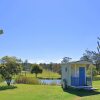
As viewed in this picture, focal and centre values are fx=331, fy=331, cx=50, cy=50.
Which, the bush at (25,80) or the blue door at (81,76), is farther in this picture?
the bush at (25,80)

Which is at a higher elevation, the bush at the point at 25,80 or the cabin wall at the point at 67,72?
the cabin wall at the point at 67,72

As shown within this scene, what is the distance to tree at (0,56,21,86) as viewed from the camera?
3828cm

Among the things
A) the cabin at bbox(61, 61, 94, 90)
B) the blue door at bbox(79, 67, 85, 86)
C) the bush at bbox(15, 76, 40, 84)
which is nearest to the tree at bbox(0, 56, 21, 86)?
the bush at bbox(15, 76, 40, 84)

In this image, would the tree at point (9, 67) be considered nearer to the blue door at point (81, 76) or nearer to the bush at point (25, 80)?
the bush at point (25, 80)

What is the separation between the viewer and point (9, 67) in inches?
1515

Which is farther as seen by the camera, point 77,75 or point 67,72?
point 67,72

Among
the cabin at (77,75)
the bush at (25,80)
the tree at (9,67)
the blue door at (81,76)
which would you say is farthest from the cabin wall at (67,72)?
the bush at (25,80)

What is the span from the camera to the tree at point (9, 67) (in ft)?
126

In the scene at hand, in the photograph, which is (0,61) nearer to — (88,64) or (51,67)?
(88,64)

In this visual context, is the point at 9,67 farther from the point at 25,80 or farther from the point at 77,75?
the point at 77,75

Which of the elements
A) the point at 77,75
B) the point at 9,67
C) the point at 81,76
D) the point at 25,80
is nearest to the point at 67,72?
the point at 77,75

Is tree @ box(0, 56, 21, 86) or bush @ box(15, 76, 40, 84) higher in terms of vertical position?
tree @ box(0, 56, 21, 86)

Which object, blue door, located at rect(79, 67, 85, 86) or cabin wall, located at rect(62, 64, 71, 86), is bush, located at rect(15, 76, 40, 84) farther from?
blue door, located at rect(79, 67, 85, 86)

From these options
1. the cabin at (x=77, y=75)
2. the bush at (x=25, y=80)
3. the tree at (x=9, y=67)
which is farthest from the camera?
the bush at (x=25, y=80)
